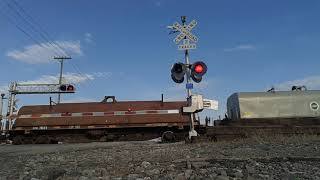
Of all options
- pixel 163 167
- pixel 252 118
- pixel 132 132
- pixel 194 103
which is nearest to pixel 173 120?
pixel 132 132

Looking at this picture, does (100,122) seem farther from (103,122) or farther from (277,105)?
(277,105)

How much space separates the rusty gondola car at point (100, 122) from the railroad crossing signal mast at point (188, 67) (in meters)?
12.4

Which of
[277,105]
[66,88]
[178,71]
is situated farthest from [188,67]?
[66,88]

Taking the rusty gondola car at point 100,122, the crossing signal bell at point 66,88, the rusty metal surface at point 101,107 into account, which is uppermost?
the crossing signal bell at point 66,88

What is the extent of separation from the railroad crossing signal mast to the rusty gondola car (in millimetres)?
12422

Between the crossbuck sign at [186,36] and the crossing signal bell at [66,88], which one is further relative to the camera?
the crossing signal bell at [66,88]

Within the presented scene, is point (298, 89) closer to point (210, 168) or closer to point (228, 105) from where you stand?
point (228, 105)

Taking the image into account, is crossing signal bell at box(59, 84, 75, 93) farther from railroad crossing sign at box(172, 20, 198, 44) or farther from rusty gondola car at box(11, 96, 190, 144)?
railroad crossing sign at box(172, 20, 198, 44)

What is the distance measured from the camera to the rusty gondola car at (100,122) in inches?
1188

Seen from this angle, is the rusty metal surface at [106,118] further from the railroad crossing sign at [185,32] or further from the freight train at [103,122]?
the railroad crossing sign at [185,32]

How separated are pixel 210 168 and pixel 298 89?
20.9m

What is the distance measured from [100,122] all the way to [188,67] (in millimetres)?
15167

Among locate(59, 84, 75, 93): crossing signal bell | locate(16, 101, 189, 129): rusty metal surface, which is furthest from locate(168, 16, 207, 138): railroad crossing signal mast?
locate(59, 84, 75, 93): crossing signal bell

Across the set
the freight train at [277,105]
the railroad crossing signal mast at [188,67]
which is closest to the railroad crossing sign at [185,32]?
the railroad crossing signal mast at [188,67]
